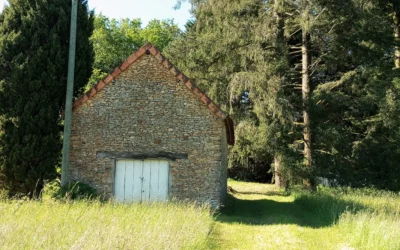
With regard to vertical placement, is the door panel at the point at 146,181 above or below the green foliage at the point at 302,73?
below

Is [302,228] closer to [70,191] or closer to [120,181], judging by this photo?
[120,181]

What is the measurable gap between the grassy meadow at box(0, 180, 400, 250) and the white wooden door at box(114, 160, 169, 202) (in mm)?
2333

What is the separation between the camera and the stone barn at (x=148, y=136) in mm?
13562

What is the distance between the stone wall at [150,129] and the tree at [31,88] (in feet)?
3.08

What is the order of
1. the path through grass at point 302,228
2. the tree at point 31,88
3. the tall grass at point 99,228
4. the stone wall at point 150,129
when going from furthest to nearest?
the stone wall at point 150,129
the tree at point 31,88
the path through grass at point 302,228
the tall grass at point 99,228

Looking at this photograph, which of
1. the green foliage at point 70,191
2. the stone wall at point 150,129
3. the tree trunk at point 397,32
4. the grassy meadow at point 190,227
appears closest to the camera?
the grassy meadow at point 190,227

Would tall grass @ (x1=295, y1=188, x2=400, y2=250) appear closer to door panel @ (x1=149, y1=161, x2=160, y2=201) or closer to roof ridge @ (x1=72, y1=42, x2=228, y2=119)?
door panel @ (x1=149, y1=161, x2=160, y2=201)

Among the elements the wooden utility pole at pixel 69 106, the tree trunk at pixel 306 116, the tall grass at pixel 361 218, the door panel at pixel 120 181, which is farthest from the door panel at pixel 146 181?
the tree trunk at pixel 306 116

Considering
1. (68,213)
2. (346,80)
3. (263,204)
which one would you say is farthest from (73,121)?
(346,80)

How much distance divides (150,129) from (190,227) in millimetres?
6131

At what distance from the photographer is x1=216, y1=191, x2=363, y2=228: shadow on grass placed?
39.7ft

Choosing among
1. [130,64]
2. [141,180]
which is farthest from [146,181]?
[130,64]

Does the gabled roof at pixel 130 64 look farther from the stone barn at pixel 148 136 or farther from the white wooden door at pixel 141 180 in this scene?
the white wooden door at pixel 141 180

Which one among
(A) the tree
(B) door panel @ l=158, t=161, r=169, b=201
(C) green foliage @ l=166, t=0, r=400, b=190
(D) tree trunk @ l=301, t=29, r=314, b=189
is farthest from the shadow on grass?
(A) the tree
